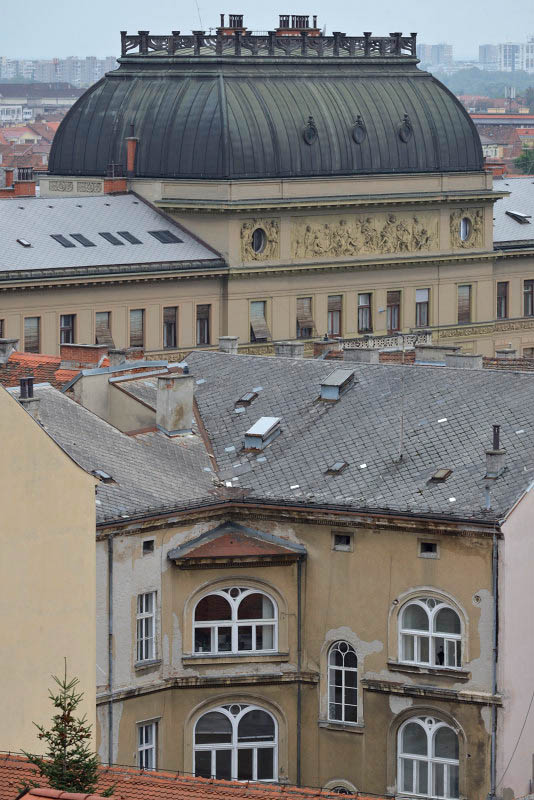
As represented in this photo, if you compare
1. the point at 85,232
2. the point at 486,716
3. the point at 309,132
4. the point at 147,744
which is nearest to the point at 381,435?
the point at 486,716

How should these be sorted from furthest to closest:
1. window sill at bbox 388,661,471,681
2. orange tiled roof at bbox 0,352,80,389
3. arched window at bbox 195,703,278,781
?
orange tiled roof at bbox 0,352,80,389 < arched window at bbox 195,703,278,781 < window sill at bbox 388,661,471,681

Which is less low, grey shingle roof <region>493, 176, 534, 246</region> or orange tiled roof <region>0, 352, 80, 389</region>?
grey shingle roof <region>493, 176, 534, 246</region>

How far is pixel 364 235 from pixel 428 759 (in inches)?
2603

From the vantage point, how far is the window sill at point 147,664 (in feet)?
223

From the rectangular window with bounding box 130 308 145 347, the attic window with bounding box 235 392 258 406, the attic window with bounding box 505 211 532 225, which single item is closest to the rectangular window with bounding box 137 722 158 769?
the attic window with bounding box 235 392 258 406

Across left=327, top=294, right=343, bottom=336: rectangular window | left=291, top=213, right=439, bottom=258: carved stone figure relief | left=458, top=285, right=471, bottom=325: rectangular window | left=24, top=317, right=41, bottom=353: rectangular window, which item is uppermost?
left=291, top=213, right=439, bottom=258: carved stone figure relief

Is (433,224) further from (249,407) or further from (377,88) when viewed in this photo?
(249,407)

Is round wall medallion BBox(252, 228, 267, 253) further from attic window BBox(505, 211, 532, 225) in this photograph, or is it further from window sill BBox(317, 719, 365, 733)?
window sill BBox(317, 719, 365, 733)

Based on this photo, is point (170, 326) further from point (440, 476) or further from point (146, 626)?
point (440, 476)

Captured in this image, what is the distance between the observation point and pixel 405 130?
132m

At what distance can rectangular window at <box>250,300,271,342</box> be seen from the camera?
4988 inches

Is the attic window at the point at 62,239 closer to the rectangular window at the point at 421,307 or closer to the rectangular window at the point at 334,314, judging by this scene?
the rectangular window at the point at 334,314

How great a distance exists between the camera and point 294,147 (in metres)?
128

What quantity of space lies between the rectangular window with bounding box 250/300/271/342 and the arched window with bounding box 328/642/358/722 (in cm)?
5777
